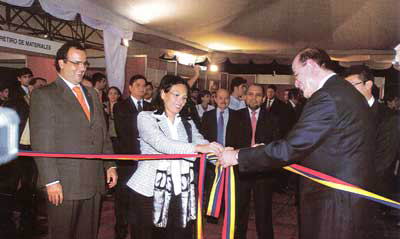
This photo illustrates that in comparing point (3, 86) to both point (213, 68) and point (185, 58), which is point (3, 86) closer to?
point (185, 58)

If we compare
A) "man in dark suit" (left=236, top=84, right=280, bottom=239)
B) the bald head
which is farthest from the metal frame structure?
"man in dark suit" (left=236, top=84, right=280, bottom=239)

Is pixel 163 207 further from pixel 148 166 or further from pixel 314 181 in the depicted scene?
pixel 314 181

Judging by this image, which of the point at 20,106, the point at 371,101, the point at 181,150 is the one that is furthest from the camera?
the point at 20,106

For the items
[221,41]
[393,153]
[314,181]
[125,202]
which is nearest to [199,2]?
[221,41]

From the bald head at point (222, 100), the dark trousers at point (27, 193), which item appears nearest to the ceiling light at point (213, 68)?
the bald head at point (222, 100)

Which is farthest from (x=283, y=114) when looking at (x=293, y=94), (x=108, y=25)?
(x=108, y=25)

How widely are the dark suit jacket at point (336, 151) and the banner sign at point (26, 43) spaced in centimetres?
409

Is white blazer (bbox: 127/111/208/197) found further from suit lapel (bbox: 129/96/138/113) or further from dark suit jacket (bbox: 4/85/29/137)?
dark suit jacket (bbox: 4/85/29/137)

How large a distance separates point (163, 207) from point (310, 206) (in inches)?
42.4

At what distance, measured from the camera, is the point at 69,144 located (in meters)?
3.01

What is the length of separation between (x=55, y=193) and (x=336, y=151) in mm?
1952

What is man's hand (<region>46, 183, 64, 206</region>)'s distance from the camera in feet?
9.38

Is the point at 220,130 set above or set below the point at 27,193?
above

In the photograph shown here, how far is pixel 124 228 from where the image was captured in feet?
15.9
